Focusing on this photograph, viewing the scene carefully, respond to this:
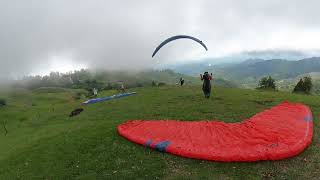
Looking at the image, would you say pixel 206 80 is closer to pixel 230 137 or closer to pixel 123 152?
pixel 230 137

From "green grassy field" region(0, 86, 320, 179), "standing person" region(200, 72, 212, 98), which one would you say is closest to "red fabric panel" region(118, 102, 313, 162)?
"green grassy field" region(0, 86, 320, 179)

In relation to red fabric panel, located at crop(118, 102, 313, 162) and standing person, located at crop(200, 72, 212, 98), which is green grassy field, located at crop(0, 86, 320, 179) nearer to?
red fabric panel, located at crop(118, 102, 313, 162)

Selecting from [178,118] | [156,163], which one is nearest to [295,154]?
[156,163]

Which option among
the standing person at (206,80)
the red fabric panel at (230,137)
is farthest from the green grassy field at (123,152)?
the standing person at (206,80)

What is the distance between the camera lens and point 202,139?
2322 cm

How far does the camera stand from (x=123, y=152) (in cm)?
2345

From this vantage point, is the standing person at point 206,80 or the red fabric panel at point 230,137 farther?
the standing person at point 206,80

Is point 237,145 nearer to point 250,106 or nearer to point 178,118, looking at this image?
point 178,118

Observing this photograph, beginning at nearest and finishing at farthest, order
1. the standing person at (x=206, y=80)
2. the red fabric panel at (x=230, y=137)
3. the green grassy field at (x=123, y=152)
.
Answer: the green grassy field at (x=123, y=152) < the red fabric panel at (x=230, y=137) < the standing person at (x=206, y=80)

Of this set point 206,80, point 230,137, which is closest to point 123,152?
point 230,137

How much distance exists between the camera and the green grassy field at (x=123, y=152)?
1961 cm

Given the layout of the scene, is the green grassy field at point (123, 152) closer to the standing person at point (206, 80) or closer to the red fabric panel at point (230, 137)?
the red fabric panel at point (230, 137)

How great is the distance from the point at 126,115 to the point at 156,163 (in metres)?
15.9

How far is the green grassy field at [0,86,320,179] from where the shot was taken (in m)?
19.6
